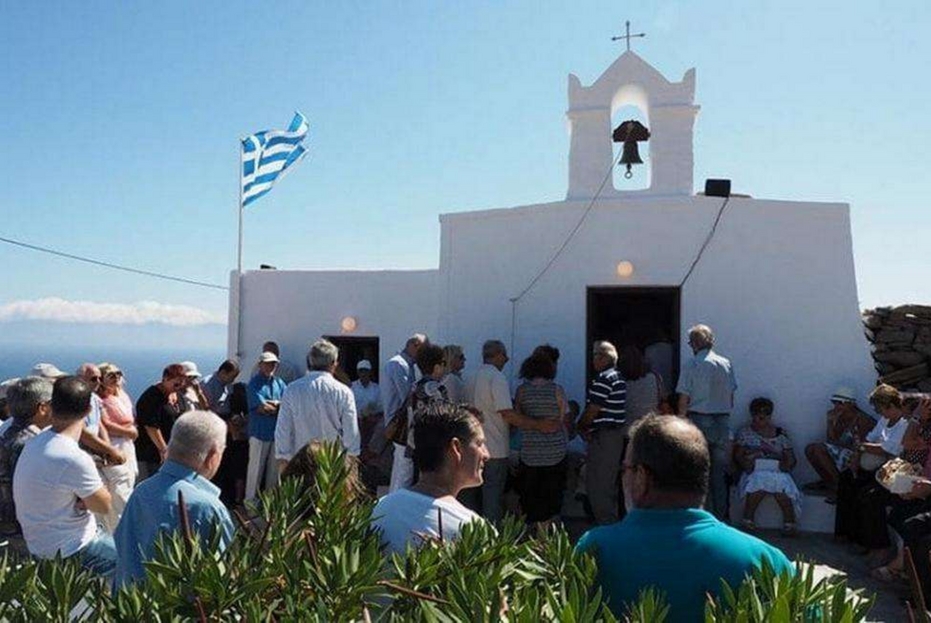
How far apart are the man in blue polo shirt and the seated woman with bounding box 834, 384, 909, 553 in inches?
185

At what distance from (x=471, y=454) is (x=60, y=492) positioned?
2.02 metres

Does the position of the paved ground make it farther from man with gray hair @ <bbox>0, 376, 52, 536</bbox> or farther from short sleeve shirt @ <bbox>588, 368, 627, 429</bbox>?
man with gray hair @ <bbox>0, 376, 52, 536</bbox>

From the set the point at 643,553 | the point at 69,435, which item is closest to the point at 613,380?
the point at 69,435

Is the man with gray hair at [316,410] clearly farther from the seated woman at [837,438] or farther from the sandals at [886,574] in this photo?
the seated woman at [837,438]

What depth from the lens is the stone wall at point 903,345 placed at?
32.8 ft

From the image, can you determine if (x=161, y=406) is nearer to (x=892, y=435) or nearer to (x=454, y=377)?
(x=454, y=377)

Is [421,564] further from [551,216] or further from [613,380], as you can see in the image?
[551,216]

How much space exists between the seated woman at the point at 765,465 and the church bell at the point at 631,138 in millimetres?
2927

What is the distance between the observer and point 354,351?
11523 mm

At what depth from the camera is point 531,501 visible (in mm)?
6840

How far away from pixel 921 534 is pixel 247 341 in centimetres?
885

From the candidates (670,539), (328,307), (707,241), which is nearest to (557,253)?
(707,241)

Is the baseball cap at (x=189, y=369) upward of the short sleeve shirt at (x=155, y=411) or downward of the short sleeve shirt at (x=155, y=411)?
upward

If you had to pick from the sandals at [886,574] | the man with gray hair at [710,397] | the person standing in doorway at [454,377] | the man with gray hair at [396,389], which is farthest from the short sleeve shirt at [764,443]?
the man with gray hair at [396,389]
